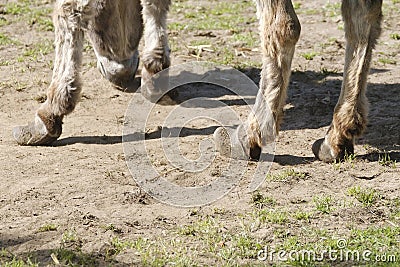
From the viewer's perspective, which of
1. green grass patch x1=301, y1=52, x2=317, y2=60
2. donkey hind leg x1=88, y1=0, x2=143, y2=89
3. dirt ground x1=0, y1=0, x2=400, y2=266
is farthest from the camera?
green grass patch x1=301, y1=52, x2=317, y2=60

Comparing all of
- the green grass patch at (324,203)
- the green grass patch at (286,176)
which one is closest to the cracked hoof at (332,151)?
the green grass patch at (286,176)

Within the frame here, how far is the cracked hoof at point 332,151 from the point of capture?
225 inches

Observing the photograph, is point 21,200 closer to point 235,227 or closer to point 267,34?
point 235,227

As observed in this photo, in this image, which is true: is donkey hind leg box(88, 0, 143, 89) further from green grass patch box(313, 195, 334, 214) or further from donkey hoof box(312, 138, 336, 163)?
green grass patch box(313, 195, 334, 214)

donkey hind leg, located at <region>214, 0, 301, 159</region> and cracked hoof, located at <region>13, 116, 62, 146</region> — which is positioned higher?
donkey hind leg, located at <region>214, 0, 301, 159</region>

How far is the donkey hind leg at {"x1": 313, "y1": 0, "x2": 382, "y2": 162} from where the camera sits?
5656 millimetres

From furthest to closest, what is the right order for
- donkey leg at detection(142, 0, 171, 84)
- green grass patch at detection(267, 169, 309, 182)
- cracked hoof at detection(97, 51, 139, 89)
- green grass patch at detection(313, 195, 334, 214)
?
donkey leg at detection(142, 0, 171, 84) < cracked hoof at detection(97, 51, 139, 89) < green grass patch at detection(267, 169, 309, 182) < green grass patch at detection(313, 195, 334, 214)

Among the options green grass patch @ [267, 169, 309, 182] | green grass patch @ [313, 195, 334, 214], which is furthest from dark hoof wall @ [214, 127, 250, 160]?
green grass patch @ [313, 195, 334, 214]

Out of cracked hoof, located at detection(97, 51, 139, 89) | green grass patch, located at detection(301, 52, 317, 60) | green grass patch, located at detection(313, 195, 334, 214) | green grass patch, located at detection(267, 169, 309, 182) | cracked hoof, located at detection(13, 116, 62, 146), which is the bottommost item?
green grass patch, located at detection(301, 52, 317, 60)

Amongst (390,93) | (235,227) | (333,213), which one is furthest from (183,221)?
(390,93)

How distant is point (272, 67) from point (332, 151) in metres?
0.78

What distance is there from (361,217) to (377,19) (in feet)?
5.48

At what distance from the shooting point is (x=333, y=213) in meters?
4.93

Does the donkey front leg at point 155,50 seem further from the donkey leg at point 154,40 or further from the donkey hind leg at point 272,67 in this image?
the donkey hind leg at point 272,67
